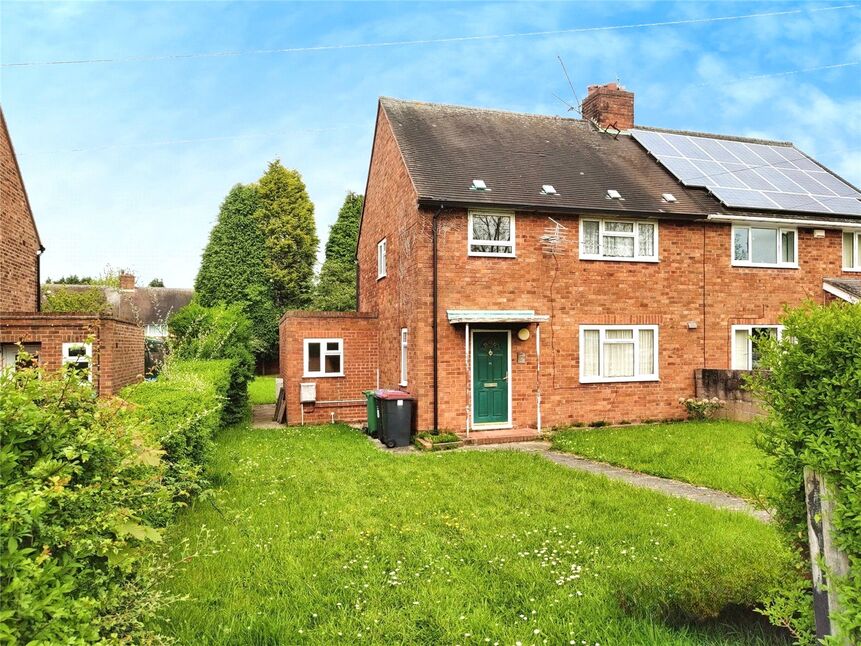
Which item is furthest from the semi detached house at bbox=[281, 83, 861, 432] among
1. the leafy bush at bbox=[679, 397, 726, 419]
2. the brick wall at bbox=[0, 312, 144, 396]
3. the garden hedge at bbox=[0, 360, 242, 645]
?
the garden hedge at bbox=[0, 360, 242, 645]

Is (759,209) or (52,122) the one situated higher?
(759,209)

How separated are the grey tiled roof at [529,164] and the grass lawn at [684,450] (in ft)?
17.4

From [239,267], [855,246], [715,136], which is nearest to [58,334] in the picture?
[715,136]

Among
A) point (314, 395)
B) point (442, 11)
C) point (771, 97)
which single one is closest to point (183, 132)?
point (314, 395)

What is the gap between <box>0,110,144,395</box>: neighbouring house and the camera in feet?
38.5

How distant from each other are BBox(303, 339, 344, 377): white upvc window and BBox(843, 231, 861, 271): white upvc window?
14823mm

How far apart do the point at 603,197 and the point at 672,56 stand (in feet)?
11.8

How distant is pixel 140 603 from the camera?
299 centimetres

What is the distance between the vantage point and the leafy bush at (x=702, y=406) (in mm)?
14094

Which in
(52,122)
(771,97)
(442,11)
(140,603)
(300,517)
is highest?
(771,97)

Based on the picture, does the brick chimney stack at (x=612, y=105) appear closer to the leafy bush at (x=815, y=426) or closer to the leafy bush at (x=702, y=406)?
the leafy bush at (x=702, y=406)

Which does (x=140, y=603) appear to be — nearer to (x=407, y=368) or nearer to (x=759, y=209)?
(x=407, y=368)

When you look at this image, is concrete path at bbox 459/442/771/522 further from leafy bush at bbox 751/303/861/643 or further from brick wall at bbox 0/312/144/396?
brick wall at bbox 0/312/144/396

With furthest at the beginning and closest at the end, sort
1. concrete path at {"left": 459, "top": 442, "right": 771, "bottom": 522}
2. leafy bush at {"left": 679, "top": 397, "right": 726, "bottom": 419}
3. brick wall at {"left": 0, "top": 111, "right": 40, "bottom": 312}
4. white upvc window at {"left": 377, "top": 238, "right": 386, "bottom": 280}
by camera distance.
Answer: white upvc window at {"left": 377, "top": 238, "right": 386, "bottom": 280} < brick wall at {"left": 0, "top": 111, "right": 40, "bottom": 312} < leafy bush at {"left": 679, "top": 397, "right": 726, "bottom": 419} < concrete path at {"left": 459, "top": 442, "right": 771, "bottom": 522}
